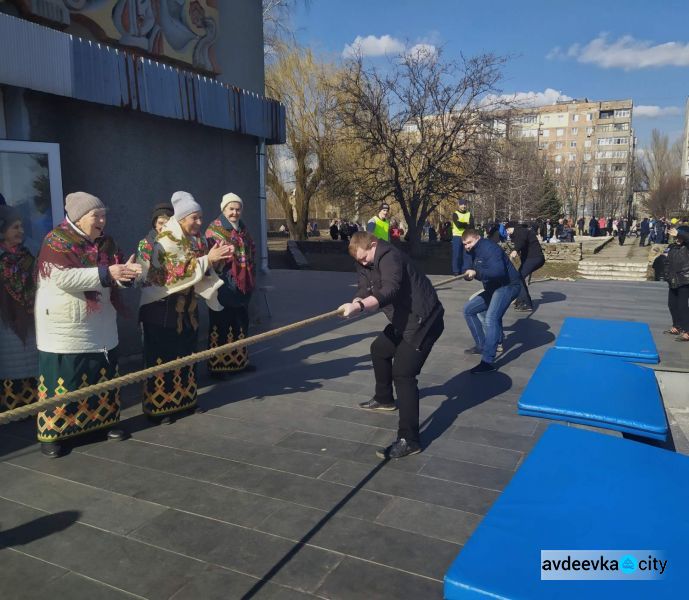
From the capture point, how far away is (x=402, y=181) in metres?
22.7

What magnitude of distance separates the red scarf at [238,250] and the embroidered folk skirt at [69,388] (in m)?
1.87

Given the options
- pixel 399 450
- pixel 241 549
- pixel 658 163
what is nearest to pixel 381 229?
pixel 399 450

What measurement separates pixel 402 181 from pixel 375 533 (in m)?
20.7

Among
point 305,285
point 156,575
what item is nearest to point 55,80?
point 156,575

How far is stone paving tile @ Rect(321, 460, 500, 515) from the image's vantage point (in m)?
3.40

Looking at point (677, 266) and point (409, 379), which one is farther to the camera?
point (677, 266)

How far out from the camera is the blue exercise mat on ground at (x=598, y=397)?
337 centimetres

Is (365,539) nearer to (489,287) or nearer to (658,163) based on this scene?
(489,287)

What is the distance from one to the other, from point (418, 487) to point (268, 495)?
3.14ft

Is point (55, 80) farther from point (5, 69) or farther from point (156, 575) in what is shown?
point (156, 575)

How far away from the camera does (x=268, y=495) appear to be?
3486 mm

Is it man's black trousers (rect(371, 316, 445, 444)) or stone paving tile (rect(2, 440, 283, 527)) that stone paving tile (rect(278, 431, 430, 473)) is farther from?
stone paving tile (rect(2, 440, 283, 527))

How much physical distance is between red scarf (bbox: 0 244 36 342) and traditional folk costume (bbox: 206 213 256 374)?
1.66 metres

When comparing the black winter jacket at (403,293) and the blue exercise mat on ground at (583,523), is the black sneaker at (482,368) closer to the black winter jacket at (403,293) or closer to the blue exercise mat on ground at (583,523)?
the black winter jacket at (403,293)
